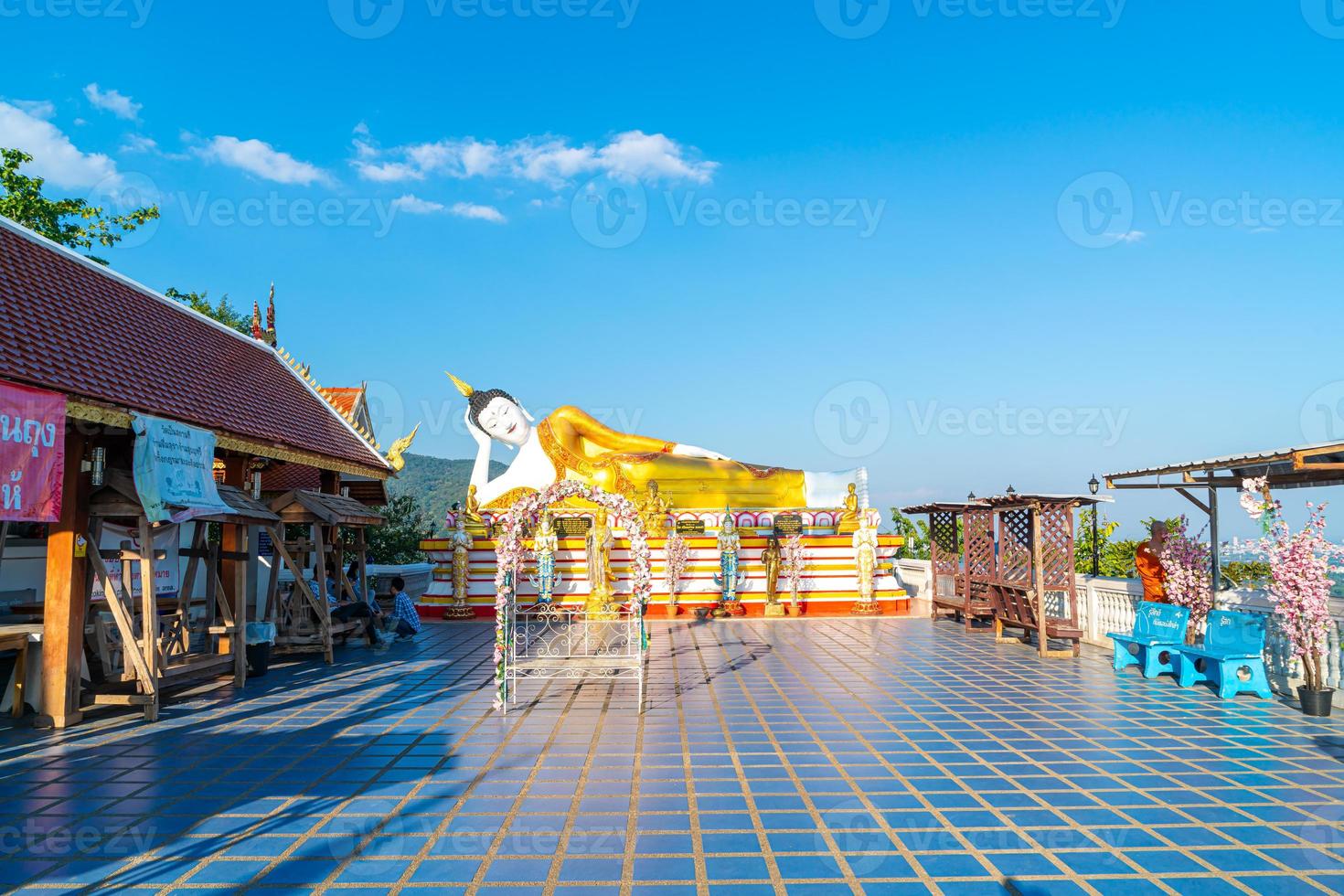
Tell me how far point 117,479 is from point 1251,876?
1060 centimetres

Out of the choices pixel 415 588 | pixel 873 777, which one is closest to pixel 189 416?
pixel 873 777

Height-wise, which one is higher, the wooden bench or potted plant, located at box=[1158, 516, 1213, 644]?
potted plant, located at box=[1158, 516, 1213, 644]

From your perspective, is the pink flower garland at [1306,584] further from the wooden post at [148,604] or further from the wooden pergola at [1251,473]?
the wooden post at [148,604]

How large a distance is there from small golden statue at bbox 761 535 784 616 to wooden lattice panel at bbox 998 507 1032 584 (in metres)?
6.44

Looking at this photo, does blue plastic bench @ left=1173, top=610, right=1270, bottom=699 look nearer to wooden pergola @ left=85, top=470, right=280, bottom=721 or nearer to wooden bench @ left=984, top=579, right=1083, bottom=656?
wooden bench @ left=984, top=579, right=1083, bottom=656

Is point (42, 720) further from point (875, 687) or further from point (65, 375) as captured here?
A: point (875, 687)

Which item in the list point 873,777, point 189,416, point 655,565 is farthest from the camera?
point 655,565

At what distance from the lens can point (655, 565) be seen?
2069cm

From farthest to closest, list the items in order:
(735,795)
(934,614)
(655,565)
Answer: (655,565) < (934,614) < (735,795)

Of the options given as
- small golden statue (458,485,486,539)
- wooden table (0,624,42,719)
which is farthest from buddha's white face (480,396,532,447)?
wooden table (0,624,42,719)

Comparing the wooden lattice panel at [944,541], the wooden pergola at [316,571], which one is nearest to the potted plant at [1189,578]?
the wooden lattice panel at [944,541]

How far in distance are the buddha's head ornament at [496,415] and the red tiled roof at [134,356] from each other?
8.25 m

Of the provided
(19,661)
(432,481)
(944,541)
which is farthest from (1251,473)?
(432,481)

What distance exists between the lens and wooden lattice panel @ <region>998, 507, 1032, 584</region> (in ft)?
47.8
